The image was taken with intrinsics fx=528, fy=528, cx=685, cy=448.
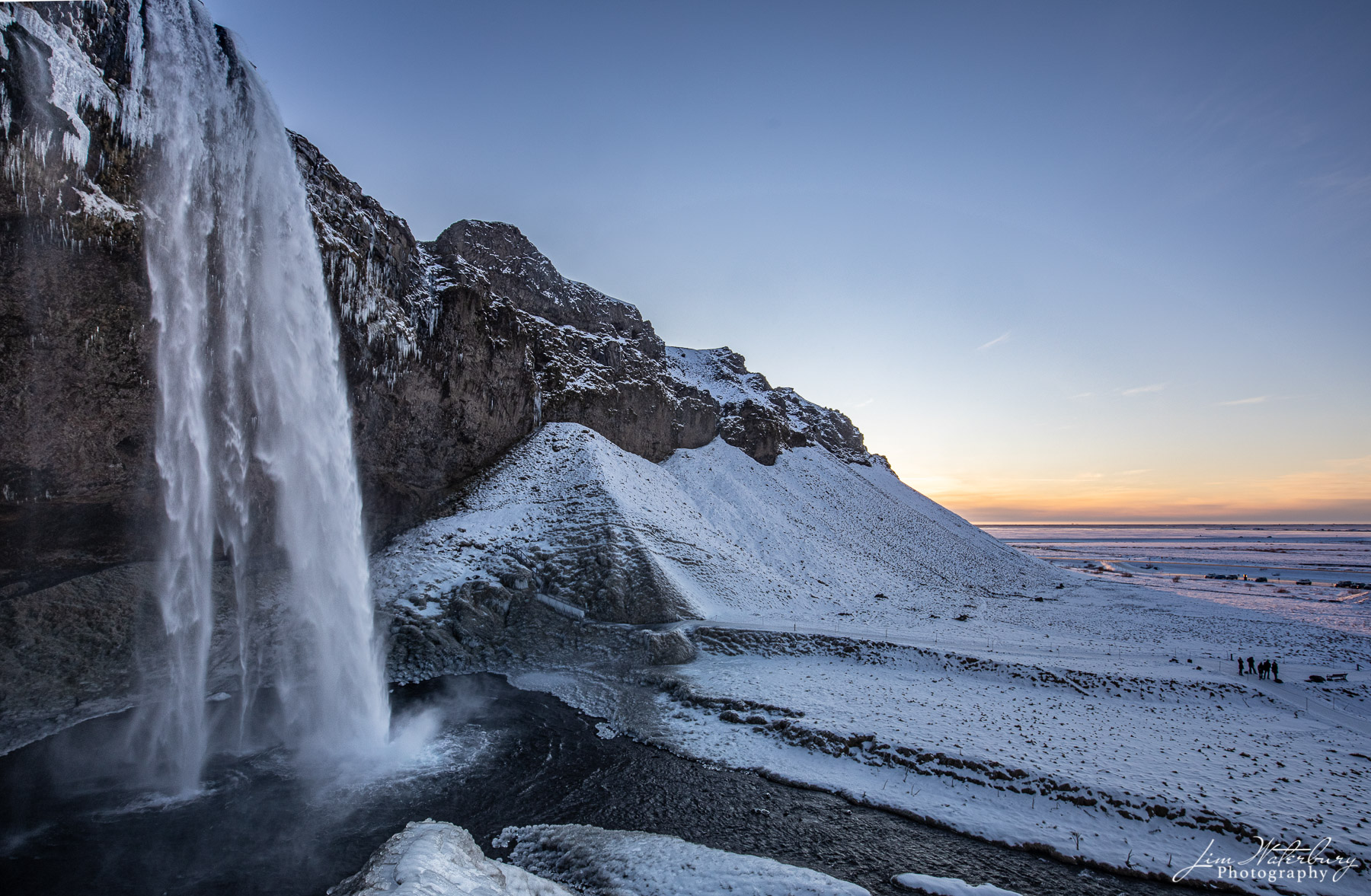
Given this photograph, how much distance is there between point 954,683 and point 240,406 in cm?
2766

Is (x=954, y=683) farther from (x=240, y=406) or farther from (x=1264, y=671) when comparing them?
(x=240, y=406)

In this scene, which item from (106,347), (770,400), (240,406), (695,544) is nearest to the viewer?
(106,347)

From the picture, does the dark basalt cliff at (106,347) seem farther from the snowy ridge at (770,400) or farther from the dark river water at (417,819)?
the snowy ridge at (770,400)

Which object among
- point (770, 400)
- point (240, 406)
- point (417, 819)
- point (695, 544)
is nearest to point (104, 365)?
point (240, 406)

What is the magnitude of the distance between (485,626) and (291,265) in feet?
53.7

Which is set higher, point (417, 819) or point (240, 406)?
point (240, 406)

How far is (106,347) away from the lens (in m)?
16.5

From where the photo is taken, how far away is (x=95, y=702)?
16.4 metres

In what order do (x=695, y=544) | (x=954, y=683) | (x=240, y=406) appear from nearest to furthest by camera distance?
1. (x=240, y=406)
2. (x=954, y=683)
3. (x=695, y=544)

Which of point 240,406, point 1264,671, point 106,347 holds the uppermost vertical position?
point 106,347

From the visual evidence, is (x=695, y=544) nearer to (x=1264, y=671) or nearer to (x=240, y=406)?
(x=240, y=406)

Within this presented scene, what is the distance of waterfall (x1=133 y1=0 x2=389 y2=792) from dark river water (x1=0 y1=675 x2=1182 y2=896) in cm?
203

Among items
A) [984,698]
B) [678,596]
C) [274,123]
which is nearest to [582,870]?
[984,698]

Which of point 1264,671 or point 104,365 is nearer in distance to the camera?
point 104,365
